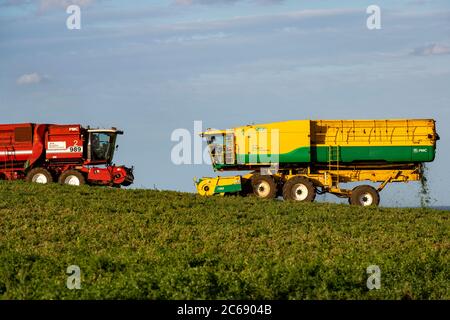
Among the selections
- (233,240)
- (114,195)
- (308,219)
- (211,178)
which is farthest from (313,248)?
(211,178)

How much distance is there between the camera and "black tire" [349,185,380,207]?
117 ft

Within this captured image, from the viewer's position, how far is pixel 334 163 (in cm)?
3634

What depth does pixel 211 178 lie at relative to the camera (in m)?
36.3

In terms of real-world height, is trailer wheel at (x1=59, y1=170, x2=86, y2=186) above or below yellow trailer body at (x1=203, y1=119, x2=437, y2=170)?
below

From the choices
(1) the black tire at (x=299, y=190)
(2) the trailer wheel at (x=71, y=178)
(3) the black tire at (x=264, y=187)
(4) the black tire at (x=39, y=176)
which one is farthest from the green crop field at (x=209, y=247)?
(4) the black tire at (x=39, y=176)

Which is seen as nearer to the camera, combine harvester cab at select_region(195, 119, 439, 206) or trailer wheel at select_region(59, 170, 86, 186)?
combine harvester cab at select_region(195, 119, 439, 206)

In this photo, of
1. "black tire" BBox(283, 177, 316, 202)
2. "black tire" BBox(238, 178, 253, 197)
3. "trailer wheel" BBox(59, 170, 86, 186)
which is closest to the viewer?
"black tire" BBox(283, 177, 316, 202)

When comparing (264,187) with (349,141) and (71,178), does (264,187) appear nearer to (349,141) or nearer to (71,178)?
(349,141)

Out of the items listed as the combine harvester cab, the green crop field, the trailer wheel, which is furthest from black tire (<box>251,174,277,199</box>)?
the trailer wheel

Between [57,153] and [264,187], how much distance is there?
1101 cm

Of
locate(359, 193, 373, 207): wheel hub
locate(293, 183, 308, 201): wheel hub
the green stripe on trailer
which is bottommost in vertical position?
locate(359, 193, 373, 207): wheel hub

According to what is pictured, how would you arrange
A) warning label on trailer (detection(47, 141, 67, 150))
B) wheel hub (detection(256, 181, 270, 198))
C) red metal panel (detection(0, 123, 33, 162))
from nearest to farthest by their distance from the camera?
wheel hub (detection(256, 181, 270, 198))
warning label on trailer (detection(47, 141, 67, 150))
red metal panel (detection(0, 123, 33, 162))

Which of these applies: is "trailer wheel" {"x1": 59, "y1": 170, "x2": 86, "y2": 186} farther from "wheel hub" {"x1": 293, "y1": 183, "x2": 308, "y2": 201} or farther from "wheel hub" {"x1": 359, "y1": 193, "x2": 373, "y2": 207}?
"wheel hub" {"x1": 359, "y1": 193, "x2": 373, "y2": 207}
